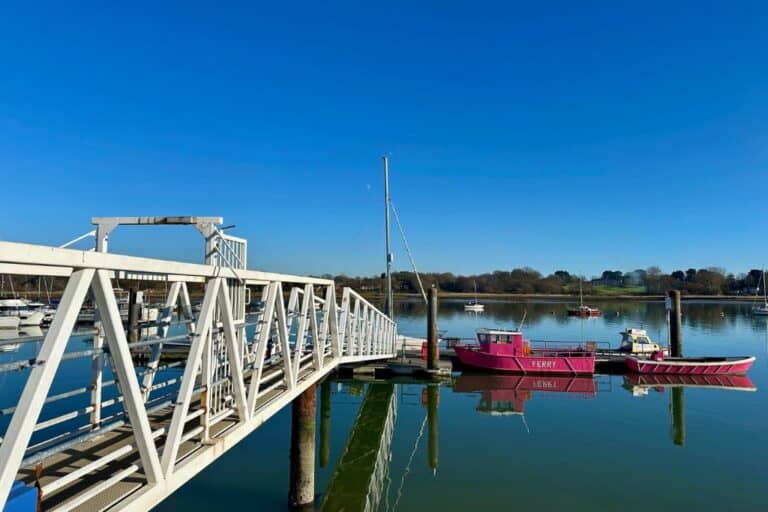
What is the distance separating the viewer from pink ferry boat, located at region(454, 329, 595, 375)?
92.2 ft

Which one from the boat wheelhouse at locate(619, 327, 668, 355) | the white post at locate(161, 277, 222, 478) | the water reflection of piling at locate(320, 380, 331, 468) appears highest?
the white post at locate(161, 277, 222, 478)

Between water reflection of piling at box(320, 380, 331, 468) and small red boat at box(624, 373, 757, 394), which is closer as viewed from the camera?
water reflection of piling at box(320, 380, 331, 468)

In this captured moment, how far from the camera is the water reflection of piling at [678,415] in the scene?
17.9m

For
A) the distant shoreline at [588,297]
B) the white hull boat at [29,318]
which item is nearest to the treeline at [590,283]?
the distant shoreline at [588,297]

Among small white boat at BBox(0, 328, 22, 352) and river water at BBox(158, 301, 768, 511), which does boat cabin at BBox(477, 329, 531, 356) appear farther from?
small white boat at BBox(0, 328, 22, 352)

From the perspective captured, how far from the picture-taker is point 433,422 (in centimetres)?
1994

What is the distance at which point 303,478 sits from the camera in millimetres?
11297

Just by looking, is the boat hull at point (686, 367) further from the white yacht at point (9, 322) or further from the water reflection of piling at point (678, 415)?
the white yacht at point (9, 322)

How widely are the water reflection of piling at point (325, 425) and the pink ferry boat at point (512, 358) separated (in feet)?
32.4

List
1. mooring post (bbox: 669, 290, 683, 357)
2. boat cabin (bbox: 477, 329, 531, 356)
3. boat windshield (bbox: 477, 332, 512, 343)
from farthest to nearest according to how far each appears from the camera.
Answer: mooring post (bbox: 669, 290, 683, 357), boat windshield (bbox: 477, 332, 512, 343), boat cabin (bbox: 477, 329, 531, 356)

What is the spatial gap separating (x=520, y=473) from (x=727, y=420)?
12422 millimetres

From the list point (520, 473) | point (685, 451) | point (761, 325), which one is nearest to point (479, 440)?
point (520, 473)

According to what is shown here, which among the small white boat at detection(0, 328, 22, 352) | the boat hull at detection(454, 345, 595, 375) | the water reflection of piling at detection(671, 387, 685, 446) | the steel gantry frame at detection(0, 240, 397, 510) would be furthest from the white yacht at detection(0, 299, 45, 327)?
the water reflection of piling at detection(671, 387, 685, 446)

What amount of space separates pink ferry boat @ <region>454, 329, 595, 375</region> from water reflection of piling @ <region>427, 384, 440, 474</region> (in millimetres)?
3868
